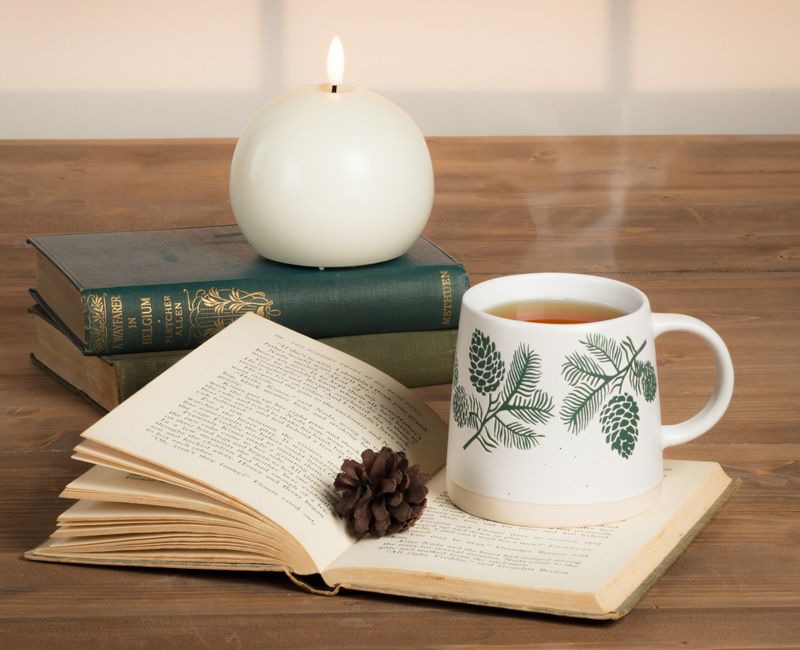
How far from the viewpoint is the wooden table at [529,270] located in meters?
0.55

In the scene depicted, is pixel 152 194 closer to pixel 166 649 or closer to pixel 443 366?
pixel 443 366

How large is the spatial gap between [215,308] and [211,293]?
0.01 metres

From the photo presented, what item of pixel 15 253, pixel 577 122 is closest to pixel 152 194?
pixel 15 253

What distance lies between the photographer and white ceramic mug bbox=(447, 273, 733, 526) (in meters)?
0.60

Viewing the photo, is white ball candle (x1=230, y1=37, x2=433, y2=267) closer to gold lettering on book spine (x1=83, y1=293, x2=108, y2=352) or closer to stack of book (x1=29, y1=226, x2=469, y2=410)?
stack of book (x1=29, y1=226, x2=469, y2=410)

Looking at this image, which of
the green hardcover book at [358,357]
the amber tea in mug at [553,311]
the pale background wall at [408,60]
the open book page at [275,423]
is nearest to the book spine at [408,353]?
the green hardcover book at [358,357]

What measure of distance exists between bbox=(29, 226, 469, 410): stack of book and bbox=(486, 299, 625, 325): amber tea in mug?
211 mm

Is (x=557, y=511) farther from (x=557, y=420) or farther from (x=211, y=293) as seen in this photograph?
(x=211, y=293)

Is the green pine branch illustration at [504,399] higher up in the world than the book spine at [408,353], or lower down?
higher up

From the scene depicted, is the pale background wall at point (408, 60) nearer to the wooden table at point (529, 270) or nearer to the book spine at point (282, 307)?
the wooden table at point (529, 270)

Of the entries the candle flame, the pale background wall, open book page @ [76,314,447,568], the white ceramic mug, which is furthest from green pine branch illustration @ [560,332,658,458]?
the pale background wall

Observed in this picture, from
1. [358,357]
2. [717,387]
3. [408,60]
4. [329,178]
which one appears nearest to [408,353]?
[358,357]

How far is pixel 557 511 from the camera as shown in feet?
2.01

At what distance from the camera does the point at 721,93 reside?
2.55 metres
